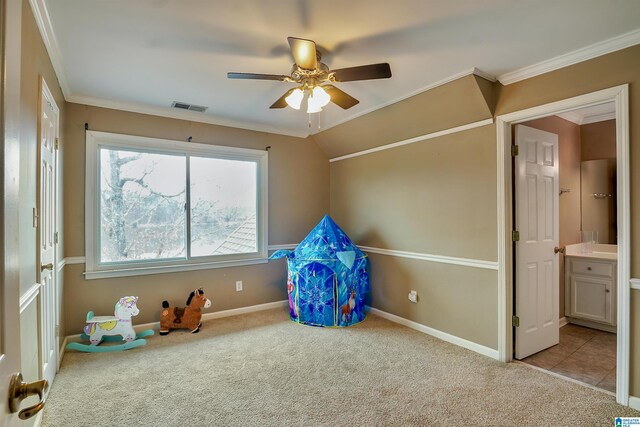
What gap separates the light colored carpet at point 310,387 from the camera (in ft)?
6.76

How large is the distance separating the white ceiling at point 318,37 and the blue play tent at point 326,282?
1735 millimetres

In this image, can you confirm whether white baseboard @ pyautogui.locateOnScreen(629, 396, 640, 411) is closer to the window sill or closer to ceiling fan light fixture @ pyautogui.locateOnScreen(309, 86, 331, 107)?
ceiling fan light fixture @ pyautogui.locateOnScreen(309, 86, 331, 107)

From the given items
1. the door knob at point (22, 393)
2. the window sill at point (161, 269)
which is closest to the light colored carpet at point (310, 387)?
the window sill at point (161, 269)

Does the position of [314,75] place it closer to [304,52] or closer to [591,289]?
[304,52]

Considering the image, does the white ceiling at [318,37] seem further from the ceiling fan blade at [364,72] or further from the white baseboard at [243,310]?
the white baseboard at [243,310]

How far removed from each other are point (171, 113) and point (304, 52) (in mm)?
2368

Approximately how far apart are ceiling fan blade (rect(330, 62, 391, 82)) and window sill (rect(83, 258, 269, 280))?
9.03ft

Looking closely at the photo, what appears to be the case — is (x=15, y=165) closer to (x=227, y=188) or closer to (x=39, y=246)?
(x=39, y=246)

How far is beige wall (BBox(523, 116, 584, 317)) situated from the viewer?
3.75m

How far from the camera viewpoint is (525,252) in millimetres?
2934

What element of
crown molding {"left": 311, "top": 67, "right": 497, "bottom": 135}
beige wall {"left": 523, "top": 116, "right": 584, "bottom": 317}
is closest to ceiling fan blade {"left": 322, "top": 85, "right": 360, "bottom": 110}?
crown molding {"left": 311, "top": 67, "right": 497, "bottom": 135}

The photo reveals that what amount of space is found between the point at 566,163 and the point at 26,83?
494 centimetres

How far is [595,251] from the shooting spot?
3.83 metres

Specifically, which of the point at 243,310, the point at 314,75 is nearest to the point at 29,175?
the point at 314,75
